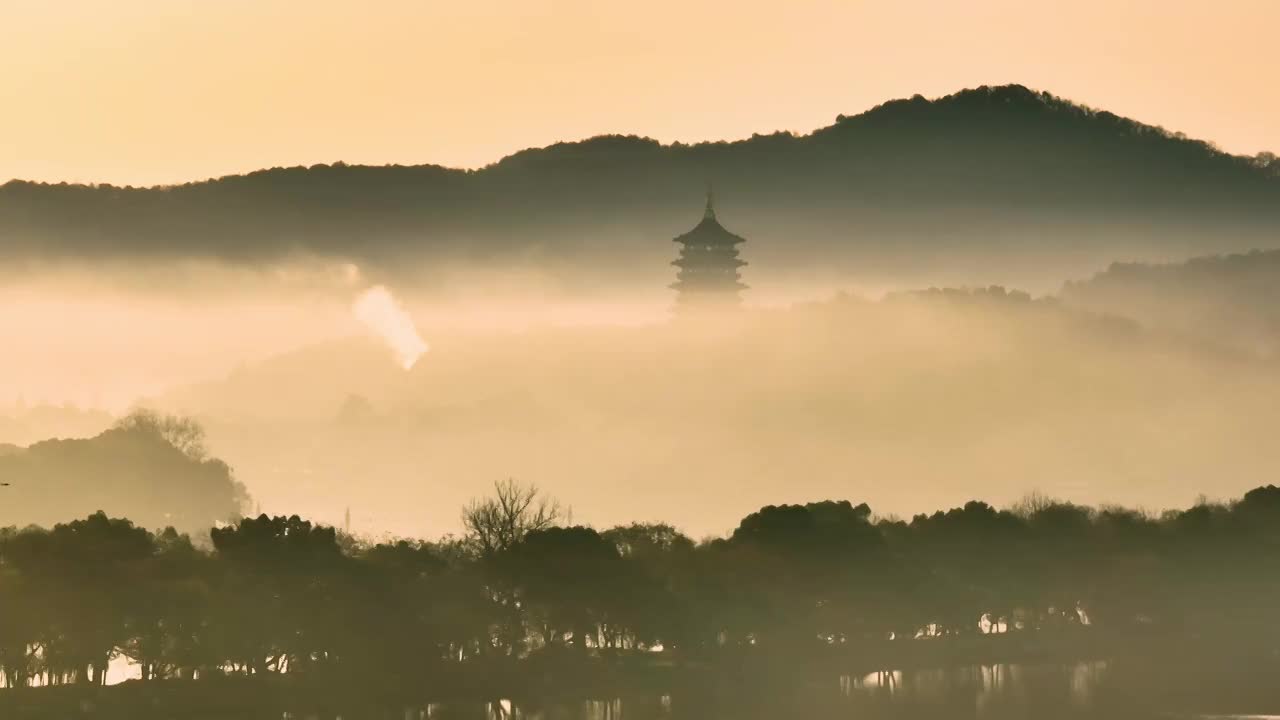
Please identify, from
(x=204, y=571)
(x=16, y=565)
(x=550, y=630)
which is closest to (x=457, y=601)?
(x=550, y=630)

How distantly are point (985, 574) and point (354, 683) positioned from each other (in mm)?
66925

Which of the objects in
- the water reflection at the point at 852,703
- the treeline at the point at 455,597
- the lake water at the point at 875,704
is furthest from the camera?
the water reflection at the point at 852,703

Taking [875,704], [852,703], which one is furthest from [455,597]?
[875,704]

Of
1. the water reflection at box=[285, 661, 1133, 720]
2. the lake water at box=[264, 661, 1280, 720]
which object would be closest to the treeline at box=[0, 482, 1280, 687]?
the water reflection at box=[285, 661, 1133, 720]

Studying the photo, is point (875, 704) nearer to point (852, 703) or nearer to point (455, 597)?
point (852, 703)

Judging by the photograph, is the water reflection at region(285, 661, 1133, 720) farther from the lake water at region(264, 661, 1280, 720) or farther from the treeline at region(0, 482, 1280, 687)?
the treeline at region(0, 482, 1280, 687)

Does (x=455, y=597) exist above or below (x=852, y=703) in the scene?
above

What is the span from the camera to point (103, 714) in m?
130

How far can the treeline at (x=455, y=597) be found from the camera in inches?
5581

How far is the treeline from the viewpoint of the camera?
465 ft

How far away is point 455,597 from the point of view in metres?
158

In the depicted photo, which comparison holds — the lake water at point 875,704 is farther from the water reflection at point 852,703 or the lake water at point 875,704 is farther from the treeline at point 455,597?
the treeline at point 455,597

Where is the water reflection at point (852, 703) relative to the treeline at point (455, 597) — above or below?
below

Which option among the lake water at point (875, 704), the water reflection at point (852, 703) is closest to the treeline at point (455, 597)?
the water reflection at point (852, 703)
